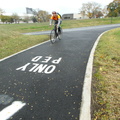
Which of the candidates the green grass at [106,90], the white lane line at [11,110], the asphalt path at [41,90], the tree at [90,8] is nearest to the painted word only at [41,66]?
the asphalt path at [41,90]

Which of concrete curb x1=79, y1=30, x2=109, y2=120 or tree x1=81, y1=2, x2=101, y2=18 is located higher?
tree x1=81, y1=2, x2=101, y2=18

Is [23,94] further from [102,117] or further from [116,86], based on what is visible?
[116,86]

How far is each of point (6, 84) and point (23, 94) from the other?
33.8 inches

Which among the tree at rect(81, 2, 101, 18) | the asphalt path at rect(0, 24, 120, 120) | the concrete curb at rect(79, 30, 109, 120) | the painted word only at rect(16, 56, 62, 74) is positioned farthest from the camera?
the tree at rect(81, 2, 101, 18)

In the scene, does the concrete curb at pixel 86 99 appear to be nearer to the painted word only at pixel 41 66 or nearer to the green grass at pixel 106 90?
the green grass at pixel 106 90

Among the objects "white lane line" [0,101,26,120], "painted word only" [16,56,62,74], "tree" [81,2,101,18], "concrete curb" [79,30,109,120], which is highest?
"tree" [81,2,101,18]

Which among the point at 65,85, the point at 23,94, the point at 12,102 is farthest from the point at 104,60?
the point at 12,102

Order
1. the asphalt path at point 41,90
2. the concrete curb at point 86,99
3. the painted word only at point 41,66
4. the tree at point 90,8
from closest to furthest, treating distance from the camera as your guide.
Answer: the concrete curb at point 86,99
the asphalt path at point 41,90
the painted word only at point 41,66
the tree at point 90,8

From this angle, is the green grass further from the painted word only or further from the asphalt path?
the painted word only

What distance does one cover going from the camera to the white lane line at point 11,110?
2574mm

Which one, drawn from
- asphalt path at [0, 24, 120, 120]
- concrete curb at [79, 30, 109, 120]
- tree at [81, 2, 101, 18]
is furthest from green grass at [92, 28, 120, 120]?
tree at [81, 2, 101, 18]

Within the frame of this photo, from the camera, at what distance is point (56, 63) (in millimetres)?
5473

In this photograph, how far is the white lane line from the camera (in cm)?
257

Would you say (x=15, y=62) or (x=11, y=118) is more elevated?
(x=15, y=62)
